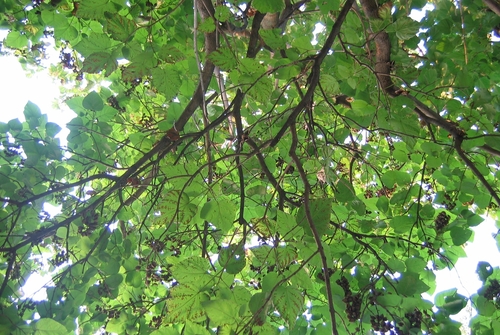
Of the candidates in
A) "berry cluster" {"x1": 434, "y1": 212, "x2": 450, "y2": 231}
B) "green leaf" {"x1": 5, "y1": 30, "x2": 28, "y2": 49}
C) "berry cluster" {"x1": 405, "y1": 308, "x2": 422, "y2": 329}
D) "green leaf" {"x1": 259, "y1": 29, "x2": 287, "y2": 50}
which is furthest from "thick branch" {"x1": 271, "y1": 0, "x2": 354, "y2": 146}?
"green leaf" {"x1": 5, "y1": 30, "x2": 28, "y2": 49}

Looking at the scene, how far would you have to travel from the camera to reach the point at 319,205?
41.1 inches

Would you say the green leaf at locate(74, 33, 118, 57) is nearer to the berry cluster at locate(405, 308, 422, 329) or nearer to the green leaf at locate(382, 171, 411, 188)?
the green leaf at locate(382, 171, 411, 188)

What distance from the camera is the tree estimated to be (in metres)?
1.10

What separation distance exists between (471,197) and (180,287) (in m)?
1.40

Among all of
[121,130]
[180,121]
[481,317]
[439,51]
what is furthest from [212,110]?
[481,317]

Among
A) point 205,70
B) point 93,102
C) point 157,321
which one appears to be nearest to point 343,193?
point 205,70

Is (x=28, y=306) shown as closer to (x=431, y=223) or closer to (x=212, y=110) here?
(x=212, y=110)

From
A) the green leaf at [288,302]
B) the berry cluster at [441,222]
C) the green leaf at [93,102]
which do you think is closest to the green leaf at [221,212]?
the green leaf at [288,302]

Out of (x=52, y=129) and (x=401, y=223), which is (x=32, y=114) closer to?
(x=52, y=129)

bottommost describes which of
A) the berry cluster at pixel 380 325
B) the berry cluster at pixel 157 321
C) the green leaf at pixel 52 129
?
the berry cluster at pixel 157 321

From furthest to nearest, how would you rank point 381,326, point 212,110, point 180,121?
point 212,110, point 180,121, point 381,326

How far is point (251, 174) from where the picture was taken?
65.9 inches

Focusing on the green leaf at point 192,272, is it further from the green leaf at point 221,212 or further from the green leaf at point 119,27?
the green leaf at point 119,27

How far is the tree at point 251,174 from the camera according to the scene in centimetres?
110
